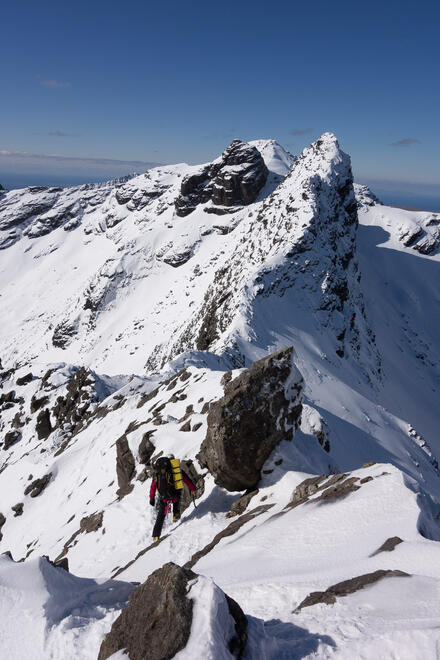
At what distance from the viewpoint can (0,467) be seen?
27906 millimetres

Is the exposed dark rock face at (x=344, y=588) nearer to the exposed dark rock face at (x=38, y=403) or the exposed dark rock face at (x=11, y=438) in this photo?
the exposed dark rock face at (x=38, y=403)

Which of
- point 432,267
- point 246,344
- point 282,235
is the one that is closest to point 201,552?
point 246,344

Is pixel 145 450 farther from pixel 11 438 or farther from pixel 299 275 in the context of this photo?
pixel 299 275

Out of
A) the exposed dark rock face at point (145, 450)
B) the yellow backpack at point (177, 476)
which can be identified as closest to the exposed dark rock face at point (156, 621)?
the yellow backpack at point (177, 476)

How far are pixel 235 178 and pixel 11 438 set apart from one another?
262 feet

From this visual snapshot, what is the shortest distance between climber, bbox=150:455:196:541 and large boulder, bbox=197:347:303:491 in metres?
1.11

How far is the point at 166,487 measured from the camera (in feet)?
36.5

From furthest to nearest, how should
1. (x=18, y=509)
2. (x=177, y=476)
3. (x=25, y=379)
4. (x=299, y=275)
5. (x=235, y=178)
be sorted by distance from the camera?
(x=235, y=178)
(x=299, y=275)
(x=25, y=379)
(x=18, y=509)
(x=177, y=476)

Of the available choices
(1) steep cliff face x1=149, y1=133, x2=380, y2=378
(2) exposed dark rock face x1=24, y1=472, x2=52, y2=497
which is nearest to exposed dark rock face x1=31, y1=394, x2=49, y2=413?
(2) exposed dark rock face x1=24, y1=472, x2=52, y2=497

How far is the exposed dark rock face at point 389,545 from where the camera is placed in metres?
5.94

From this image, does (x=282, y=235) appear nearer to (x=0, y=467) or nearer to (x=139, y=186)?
(x=0, y=467)

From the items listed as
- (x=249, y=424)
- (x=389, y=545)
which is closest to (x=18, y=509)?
(x=249, y=424)

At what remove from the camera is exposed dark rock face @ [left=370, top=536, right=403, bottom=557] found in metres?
5.94

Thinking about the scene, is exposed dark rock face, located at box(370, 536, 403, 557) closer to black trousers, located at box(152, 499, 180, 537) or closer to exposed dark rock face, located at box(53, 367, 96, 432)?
black trousers, located at box(152, 499, 180, 537)
